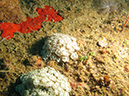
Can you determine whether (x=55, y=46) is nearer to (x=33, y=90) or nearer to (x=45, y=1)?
(x=33, y=90)

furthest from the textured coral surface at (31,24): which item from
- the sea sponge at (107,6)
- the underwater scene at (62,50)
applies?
the sea sponge at (107,6)

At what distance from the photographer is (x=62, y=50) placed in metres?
3.35

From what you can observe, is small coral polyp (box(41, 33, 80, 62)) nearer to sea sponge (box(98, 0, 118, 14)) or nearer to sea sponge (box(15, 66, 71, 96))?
sea sponge (box(15, 66, 71, 96))

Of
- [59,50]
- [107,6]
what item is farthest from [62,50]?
[107,6]

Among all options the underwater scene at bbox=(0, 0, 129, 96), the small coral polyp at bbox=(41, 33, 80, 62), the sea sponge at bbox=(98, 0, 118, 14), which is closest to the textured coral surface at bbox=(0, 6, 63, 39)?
the underwater scene at bbox=(0, 0, 129, 96)

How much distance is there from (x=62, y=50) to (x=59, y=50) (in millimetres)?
108

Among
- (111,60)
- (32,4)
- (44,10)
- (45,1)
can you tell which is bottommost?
(111,60)

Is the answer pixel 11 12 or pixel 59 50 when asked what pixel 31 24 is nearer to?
pixel 11 12

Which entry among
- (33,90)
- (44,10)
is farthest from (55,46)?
(44,10)

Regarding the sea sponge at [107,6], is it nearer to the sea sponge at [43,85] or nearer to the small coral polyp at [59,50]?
the small coral polyp at [59,50]

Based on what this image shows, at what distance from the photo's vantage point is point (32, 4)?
5.30 m

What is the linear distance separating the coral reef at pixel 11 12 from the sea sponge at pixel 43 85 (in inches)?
118

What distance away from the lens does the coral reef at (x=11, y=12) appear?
14.1ft

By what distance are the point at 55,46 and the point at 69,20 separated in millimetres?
2134
